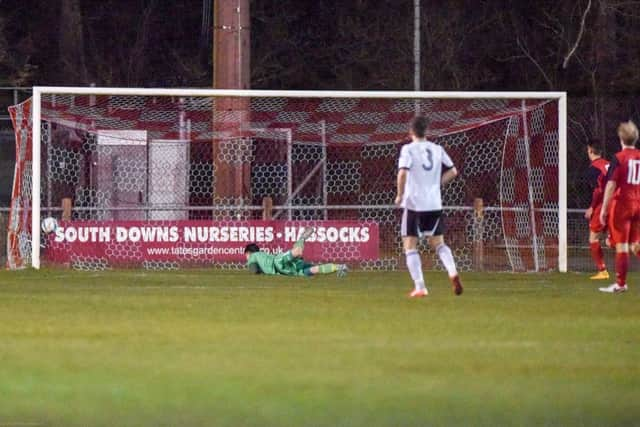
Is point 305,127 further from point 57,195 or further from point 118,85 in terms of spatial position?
point 118,85

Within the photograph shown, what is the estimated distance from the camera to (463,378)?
9203 millimetres

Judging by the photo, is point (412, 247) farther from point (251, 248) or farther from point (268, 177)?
point (268, 177)

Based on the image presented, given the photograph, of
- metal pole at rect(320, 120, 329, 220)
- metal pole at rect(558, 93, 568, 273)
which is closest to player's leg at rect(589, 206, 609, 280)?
metal pole at rect(558, 93, 568, 273)

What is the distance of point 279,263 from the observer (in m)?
20.8

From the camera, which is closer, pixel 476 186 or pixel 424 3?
pixel 476 186

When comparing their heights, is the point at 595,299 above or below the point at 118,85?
below

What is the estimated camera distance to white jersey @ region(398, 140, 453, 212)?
1542 cm

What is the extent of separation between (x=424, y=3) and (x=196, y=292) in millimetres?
31025

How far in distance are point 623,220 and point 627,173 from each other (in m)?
0.51

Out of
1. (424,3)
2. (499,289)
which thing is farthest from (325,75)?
(499,289)

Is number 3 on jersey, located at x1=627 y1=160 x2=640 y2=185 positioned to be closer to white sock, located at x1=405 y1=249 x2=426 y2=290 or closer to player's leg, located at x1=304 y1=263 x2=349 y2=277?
white sock, located at x1=405 y1=249 x2=426 y2=290

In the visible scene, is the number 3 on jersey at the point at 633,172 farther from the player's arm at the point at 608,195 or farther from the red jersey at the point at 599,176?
the red jersey at the point at 599,176

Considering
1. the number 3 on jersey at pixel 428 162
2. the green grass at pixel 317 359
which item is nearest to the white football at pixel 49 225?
the green grass at pixel 317 359

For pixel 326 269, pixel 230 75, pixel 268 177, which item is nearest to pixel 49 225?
pixel 230 75
